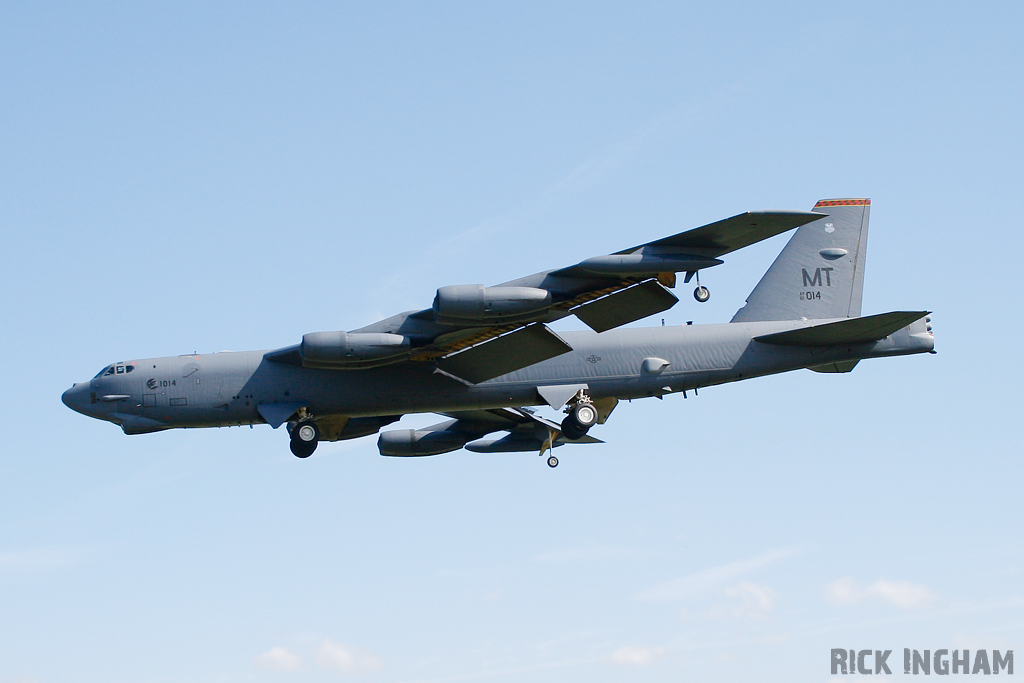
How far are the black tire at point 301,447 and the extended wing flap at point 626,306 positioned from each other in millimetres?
8482

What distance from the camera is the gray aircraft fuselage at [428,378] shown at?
31938 mm

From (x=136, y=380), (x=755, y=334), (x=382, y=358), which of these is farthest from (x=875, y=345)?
(x=136, y=380)

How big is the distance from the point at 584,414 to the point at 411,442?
25.5 feet

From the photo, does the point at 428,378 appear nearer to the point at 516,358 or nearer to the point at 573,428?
the point at 516,358

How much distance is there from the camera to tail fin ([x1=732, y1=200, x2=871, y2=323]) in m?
36.9

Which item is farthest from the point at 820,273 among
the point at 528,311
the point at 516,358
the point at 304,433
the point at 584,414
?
the point at 304,433

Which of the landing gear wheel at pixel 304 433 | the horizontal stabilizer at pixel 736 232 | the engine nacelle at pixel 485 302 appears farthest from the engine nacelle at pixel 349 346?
the horizontal stabilizer at pixel 736 232

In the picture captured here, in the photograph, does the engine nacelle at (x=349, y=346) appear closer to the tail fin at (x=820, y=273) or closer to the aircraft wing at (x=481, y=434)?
the aircraft wing at (x=481, y=434)

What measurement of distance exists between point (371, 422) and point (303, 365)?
6635mm

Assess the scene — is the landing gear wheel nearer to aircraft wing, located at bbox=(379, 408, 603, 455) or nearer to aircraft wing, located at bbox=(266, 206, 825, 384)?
aircraft wing, located at bbox=(266, 206, 825, 384)

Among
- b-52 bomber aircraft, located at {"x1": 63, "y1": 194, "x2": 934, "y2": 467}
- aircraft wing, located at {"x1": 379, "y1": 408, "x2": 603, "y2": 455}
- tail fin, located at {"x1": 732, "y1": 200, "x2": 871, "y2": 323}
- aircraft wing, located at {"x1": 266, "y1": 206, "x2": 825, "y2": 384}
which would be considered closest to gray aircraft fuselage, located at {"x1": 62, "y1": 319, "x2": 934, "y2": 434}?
b-52 bomber aircraft, located at {"x1": 63, "y1": 194, "x2": 934, "y2": 467}

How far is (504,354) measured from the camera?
31.8 meters

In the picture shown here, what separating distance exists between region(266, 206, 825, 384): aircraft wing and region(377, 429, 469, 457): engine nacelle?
21.8 feet

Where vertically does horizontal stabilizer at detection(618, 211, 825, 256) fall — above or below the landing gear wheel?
above
